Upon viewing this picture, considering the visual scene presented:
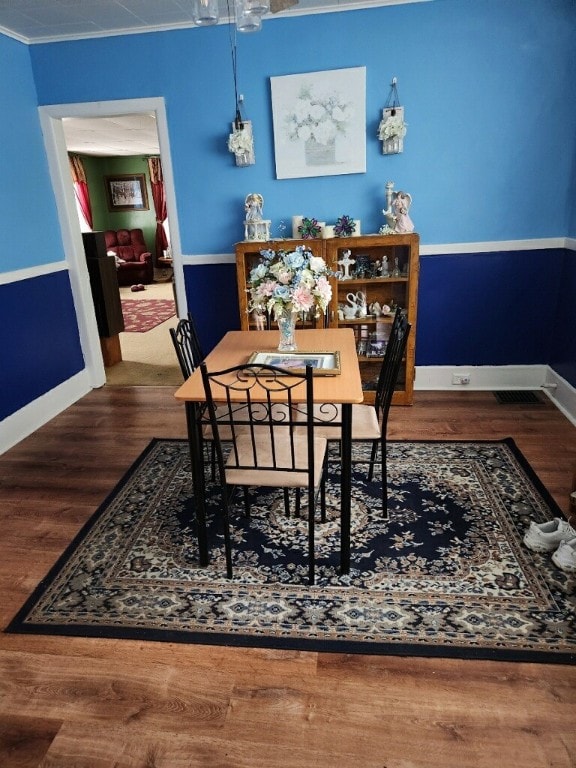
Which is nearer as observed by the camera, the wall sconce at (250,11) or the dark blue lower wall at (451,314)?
the wall sconce at (250,11)

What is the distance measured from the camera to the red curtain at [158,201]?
31.8 ft

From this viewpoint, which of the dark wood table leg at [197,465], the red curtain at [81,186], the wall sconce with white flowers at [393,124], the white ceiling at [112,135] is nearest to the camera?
the dark wood table leg at [197,465]

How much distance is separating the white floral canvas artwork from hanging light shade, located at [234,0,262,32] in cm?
170

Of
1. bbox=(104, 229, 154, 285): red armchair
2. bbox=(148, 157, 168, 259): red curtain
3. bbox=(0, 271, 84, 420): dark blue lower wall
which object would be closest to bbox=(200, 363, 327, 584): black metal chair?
bbox=(0, 271, 84, 420): dark blue lower wall

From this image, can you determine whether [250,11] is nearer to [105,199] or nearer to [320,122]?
[320,122]

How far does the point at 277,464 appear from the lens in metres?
1.99

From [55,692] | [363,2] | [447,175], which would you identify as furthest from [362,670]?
[363,2]

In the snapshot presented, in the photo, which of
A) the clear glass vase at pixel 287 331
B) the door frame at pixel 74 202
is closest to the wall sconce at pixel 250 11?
the clear glass vase at pixel 287 331

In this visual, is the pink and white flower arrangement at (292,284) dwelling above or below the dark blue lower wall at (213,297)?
above

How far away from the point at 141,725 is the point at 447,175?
3561mm

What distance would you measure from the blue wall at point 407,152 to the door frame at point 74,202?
0.20 feet

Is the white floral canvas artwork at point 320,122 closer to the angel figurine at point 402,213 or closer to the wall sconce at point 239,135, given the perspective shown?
the wall sconce at point 239,135

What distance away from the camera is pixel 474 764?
4.56 ft

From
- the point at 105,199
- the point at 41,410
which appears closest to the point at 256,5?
the point at 41,410
